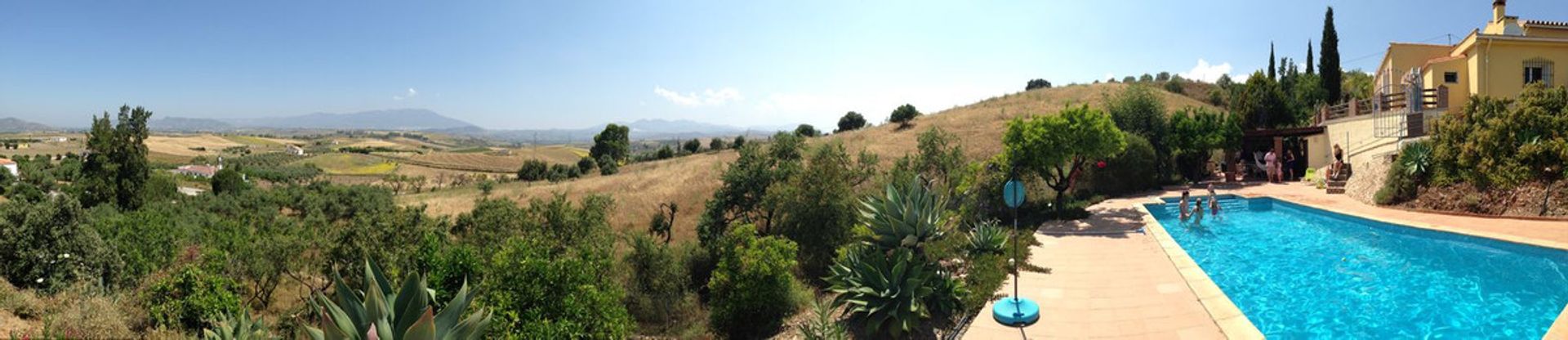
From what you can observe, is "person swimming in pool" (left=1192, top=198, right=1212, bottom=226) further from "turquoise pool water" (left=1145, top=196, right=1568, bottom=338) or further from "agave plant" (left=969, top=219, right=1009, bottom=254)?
"agave plant" (left=969, top=219, right=1009, bottom=254)

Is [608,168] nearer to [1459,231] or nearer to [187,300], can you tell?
[187,300]

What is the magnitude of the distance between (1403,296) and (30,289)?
1885 centimetres

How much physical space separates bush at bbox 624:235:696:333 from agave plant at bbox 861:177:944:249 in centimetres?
406

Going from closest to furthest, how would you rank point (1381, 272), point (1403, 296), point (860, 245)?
point (860, 245), point (1403, 296), point (1381, 272)

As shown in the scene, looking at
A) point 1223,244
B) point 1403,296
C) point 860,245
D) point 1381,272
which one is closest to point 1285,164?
point 1223,244

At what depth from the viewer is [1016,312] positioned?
23.4 ft

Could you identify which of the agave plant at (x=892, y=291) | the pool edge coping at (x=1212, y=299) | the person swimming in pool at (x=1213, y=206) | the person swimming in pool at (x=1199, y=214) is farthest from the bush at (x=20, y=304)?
the person swimming in pool at (x=1213, y=206)

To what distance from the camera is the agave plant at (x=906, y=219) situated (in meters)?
7.34

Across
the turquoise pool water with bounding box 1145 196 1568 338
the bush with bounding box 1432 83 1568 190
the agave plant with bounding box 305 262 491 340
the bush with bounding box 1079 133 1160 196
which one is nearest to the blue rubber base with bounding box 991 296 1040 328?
the turquoise pool water with bounding box 1145 196 1568 338

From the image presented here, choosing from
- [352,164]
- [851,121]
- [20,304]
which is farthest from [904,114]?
[352,164]

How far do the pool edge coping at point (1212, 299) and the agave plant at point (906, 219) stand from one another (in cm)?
315

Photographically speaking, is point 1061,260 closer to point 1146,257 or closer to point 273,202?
point 1146,257

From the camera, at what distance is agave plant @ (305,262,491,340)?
2.94 m

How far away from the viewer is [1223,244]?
40.4 ft
